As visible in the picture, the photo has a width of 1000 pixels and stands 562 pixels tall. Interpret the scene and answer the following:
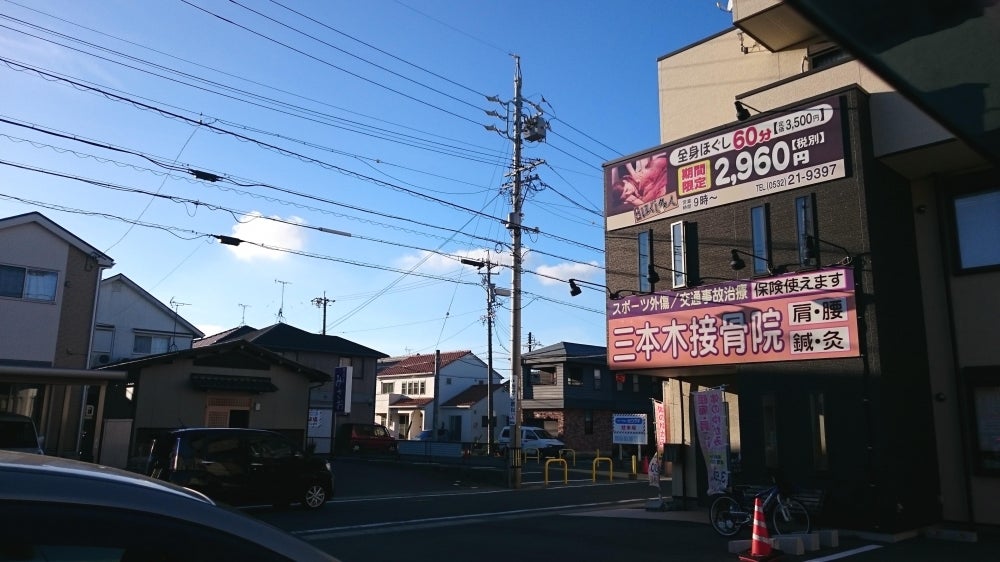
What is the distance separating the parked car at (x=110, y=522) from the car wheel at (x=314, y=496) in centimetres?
1464

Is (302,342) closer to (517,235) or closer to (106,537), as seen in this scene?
(517,235)

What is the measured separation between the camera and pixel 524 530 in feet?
42.1

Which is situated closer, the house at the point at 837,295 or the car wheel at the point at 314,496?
the house at the point at 837,295

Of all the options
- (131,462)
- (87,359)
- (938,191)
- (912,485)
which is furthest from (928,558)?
(87,359)

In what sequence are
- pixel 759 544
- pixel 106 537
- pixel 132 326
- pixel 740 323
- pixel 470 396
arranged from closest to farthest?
1. pixel 106 537
2. pixel 759 544
3. pixel 740 323
4. pixel 132 326
5. pixel 470 396

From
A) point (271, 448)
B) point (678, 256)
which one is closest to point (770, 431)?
point (678, 256)

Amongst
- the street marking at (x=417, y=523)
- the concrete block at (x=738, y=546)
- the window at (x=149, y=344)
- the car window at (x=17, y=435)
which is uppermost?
the window at (x=149, y=344)

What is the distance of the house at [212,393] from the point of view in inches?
923

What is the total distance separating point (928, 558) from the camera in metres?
10.2

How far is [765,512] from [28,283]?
21858 millimetres

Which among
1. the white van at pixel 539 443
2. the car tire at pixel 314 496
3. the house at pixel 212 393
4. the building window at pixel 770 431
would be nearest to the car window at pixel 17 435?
the car tire at pixel 314 496

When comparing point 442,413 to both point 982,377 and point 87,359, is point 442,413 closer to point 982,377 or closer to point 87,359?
point 87,359

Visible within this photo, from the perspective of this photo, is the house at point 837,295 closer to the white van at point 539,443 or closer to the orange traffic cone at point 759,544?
the orange traffic cone at point 759,544

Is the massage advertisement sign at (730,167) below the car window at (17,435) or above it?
above
